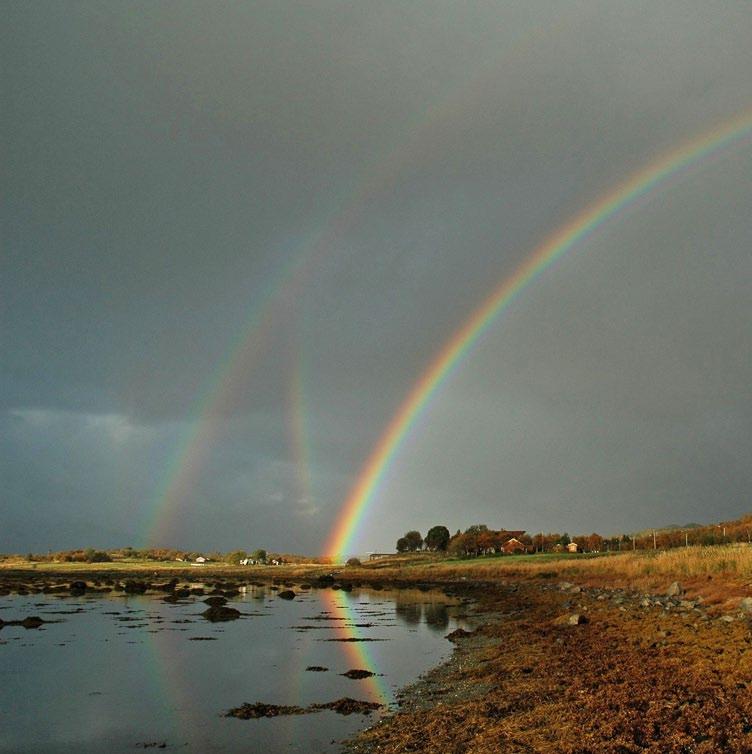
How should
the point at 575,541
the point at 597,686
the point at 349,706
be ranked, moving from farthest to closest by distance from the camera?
the point at 575,541 < the point at 349,706 < the point at 597,686

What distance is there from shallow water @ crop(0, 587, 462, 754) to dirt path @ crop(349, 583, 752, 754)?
6.56 ft

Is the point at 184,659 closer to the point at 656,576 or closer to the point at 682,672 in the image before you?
the point at 682,672

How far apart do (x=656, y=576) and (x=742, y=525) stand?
5180 cm

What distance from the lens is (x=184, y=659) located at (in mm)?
30000

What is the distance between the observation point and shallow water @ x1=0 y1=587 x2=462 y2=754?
16984 mm

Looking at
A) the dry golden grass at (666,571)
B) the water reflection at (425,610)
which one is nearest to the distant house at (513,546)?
the dry golden grass at (666,571)

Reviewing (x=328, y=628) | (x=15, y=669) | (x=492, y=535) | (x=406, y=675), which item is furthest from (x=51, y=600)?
(x=492, y=535)

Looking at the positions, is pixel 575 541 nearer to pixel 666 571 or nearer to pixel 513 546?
pixel 513 546

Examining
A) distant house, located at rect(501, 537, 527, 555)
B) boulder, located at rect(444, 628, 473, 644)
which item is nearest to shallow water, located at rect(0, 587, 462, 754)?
boulder, located at rect(444, 628, 473, 644)

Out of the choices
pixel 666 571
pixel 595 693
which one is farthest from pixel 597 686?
pixel 666 571

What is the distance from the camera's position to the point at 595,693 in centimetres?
1650

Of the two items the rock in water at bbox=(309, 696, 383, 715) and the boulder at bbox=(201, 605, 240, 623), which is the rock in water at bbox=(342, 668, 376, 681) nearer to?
the rock in water at bbox=(309, 696, 383, 715)

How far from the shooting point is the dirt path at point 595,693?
1277 centimetres

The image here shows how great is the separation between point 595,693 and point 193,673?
16775mm
